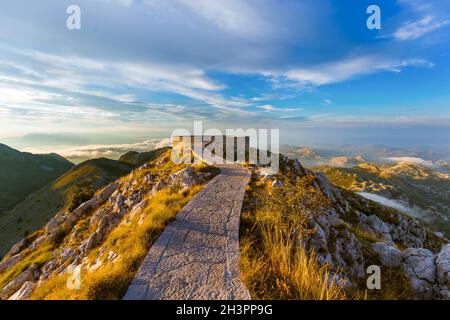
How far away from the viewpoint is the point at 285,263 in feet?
17.7

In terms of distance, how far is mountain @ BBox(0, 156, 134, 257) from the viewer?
225 ft

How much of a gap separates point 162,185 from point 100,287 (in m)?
12.6

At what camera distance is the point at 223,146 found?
37.6 meters

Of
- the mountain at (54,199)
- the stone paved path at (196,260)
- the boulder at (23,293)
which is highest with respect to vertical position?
the stone paved path at (196,260)

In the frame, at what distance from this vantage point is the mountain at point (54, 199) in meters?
68.5

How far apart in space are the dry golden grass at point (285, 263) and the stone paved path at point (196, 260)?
38cm

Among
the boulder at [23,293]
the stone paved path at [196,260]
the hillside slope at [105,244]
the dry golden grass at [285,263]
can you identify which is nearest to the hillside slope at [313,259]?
the dry golden grass at [285,263]

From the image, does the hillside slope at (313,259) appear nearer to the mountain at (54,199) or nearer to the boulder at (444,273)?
the boulder at (444,273)

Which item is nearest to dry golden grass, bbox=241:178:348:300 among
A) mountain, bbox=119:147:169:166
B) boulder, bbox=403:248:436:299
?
boulder, bbox=403:248:436:299

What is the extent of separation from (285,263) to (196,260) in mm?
2531

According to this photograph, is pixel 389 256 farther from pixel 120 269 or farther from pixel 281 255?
pixel 120 269

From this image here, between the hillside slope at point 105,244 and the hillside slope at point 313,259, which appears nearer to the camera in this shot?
the hillside slope at point 313,259
